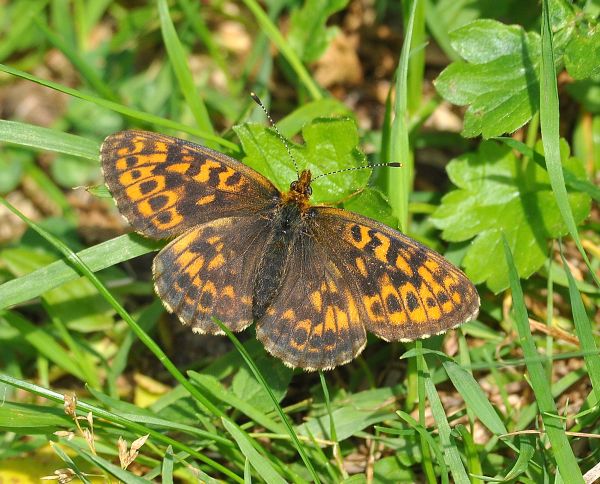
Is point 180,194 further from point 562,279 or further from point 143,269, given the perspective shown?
point 562,279

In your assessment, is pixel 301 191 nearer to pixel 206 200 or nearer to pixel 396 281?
pixel 206 200

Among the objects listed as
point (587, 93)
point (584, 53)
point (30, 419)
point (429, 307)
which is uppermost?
point (584, 53)

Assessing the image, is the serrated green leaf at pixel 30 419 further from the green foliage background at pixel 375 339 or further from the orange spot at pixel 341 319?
the orange spot at pixel 341 319

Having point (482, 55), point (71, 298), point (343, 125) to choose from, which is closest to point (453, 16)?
point (482, 55)

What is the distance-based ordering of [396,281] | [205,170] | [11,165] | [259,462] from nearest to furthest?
[259,462], [396,281], [205,170], [11,165]

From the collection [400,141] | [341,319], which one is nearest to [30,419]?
[341,319]

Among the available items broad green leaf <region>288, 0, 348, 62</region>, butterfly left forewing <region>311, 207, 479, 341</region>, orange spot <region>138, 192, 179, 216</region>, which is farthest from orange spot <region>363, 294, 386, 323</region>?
broad green leaf <region>288, 0, 348, 62</region>

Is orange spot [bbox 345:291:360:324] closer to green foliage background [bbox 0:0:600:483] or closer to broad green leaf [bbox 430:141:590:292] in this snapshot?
green foliage background [bbox 0:0:600:483]
